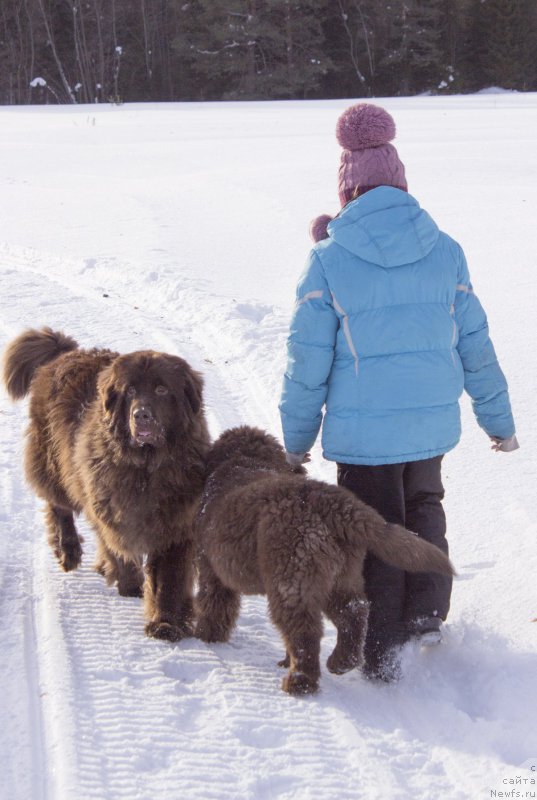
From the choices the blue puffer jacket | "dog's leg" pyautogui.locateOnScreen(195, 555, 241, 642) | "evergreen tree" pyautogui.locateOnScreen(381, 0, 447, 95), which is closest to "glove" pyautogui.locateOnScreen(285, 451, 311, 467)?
the blue puffer jacket

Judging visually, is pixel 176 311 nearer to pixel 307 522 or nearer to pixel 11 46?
pixel 307 522

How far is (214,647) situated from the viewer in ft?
13.4

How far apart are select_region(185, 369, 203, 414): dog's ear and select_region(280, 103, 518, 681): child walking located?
58cm

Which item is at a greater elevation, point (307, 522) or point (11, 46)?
point (11, 46)

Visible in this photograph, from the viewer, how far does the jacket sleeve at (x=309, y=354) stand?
375 centimetres

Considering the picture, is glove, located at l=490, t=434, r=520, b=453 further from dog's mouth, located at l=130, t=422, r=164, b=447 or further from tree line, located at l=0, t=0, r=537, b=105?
tree line, located at l=0, t=0, r=537, b=105

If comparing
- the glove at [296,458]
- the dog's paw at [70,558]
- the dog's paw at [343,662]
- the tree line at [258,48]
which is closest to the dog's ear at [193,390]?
the glove at [296,458]

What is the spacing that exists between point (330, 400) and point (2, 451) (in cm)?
322

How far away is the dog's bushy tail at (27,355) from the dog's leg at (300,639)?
255cm

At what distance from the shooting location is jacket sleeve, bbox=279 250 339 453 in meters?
3.75

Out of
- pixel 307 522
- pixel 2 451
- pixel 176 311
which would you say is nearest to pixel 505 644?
pixel 307 522

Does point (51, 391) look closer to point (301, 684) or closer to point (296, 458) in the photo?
point (296, 458)

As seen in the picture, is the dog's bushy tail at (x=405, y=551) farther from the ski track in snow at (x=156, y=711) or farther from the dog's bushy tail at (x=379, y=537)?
the ski track in snow at (x=156, y=711)

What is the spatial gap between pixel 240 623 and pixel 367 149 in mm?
2296
